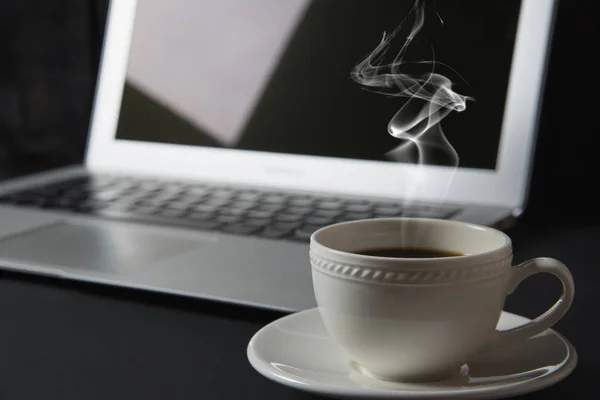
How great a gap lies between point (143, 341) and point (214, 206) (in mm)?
324

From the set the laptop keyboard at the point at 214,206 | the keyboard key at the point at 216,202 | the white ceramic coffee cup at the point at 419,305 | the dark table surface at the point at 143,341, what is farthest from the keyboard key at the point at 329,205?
the white ceramic coffee cup at the point at 419,305

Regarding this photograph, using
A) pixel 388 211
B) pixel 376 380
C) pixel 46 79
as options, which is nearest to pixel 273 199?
pixel 388 211

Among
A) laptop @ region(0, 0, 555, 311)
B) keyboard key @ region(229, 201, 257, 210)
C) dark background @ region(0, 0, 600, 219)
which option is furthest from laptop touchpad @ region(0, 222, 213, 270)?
dark background @ region(0, 0, 600, 219)

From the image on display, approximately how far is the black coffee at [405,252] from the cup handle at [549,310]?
44mm

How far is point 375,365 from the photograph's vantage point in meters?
0.40

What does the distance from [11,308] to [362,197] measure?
40 cm

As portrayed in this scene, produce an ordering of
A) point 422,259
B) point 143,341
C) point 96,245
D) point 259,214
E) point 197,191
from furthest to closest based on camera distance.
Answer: point 197,191 < point 259,214 < point 96,245 < point 143,341 < point 422,259

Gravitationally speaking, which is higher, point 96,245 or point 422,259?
point 422,259

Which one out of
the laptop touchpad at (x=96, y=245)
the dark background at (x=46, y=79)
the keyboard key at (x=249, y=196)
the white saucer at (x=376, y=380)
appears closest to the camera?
the white saucer at (x=376, y=380)

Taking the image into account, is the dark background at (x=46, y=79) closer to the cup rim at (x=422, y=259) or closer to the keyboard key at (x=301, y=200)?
the keyboard key at (x=301, y=200)

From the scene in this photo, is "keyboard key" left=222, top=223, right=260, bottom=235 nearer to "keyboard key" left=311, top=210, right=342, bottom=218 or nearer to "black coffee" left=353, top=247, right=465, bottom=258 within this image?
"keyboard key" left=311, top=210, right=342, bottom=218

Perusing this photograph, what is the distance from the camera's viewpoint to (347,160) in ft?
2.70

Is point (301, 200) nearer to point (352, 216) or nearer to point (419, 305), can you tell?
point (352, 216)

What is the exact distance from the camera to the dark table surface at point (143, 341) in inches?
16.0
